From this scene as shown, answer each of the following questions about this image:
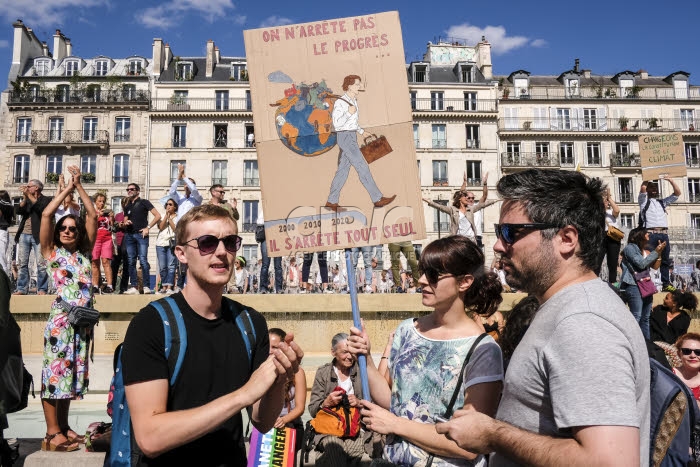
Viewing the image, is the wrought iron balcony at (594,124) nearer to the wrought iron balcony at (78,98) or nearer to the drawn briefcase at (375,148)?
the wrought iron balcony at (78,98)

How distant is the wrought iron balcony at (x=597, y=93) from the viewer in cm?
5247

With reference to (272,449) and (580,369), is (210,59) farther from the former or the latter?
(580,369)

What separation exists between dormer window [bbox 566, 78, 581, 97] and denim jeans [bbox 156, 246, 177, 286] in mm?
49876

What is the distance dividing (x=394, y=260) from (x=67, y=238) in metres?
7.66

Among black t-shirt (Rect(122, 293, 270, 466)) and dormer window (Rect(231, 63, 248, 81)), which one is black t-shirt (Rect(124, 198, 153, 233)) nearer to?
black t-shirt (Rect(122, 293, 270, 466))

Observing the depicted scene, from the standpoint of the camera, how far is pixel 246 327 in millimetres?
2533

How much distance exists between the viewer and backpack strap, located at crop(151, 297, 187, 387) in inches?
88.7

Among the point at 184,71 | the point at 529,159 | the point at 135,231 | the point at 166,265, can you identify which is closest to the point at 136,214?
the point at 135,231

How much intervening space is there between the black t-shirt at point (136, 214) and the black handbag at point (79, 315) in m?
6.29

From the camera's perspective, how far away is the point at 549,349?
170 cm

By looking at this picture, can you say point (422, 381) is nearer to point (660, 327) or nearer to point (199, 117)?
point (660, 327)

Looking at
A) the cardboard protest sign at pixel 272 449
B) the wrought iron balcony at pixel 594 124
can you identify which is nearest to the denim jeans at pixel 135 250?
the cardboard protest sign at pixel 272 449

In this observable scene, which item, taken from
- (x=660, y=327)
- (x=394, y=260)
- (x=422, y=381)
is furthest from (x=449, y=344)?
(x=394, y=260)

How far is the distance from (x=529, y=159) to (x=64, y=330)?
48621mm
